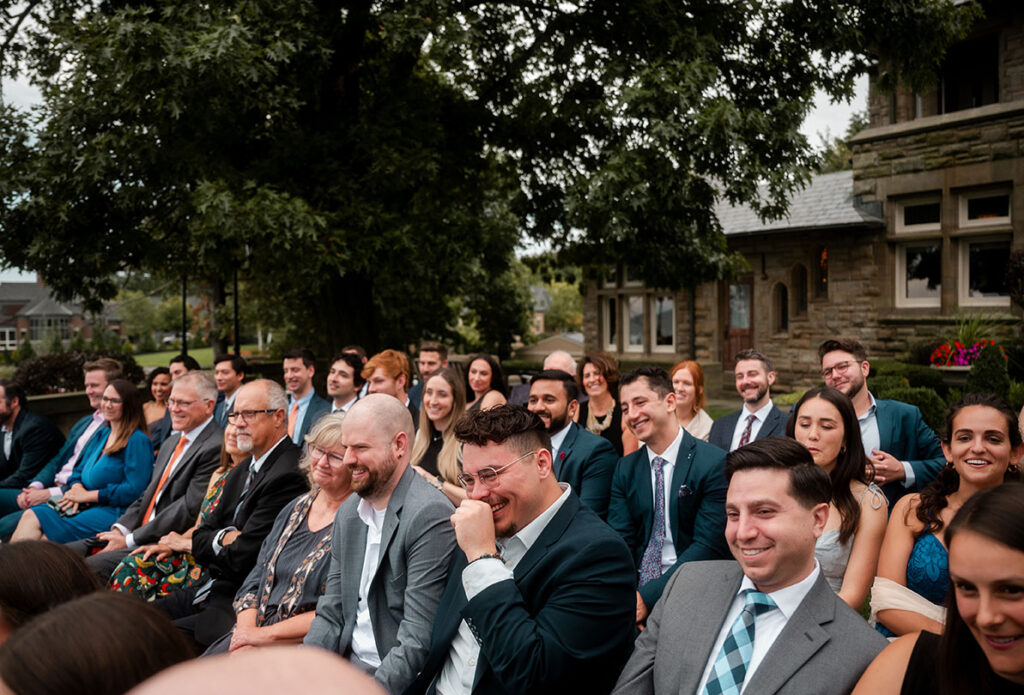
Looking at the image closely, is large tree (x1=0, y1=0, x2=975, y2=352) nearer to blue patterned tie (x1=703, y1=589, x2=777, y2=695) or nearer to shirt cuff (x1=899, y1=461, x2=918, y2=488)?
shirt cuff (x1=899, y1=461, x2=918, y2=488)

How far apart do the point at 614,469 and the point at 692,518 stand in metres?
0.83

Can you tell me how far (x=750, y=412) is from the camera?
6477 mm

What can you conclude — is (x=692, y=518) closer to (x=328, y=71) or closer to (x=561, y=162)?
(x=561, y=162)

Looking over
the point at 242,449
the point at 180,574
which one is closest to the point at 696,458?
the point at 242,449

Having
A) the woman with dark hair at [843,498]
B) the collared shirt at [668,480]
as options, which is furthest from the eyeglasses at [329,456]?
the woman with dark hair at [843,498]

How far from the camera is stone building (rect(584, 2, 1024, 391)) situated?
1504 centimetres

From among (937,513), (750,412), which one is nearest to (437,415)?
(750,412)

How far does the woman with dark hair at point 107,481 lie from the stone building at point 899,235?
8.44 m

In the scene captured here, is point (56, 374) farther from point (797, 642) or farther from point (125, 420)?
point (797, 642)

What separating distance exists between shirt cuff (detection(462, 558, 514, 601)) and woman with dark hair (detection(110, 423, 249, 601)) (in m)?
3.11

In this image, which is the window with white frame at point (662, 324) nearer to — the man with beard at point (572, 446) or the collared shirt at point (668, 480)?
the man with beard at point (572, 446)

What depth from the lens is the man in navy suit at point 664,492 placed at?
4.39m

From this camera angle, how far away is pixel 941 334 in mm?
15820

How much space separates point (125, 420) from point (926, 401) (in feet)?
29.2
